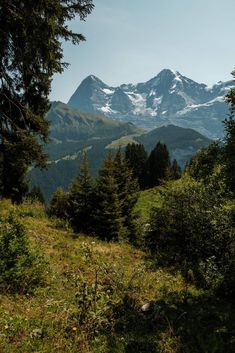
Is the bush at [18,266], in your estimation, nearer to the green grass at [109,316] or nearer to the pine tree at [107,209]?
the green grass at [109,316]

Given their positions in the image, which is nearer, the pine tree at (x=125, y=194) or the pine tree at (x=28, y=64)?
the pine tree at (x=28, y=64)

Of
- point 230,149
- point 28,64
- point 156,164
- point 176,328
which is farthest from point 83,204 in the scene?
point 156,164

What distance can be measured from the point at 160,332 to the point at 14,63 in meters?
11.3

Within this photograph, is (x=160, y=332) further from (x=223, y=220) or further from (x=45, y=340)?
(x=223, y=220)

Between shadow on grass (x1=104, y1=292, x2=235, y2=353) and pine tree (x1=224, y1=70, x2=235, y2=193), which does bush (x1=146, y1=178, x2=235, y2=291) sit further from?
pine tree (x1=224, y1=70, x2=235, y2=193)

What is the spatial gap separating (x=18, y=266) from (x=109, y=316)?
Result: 2.91m

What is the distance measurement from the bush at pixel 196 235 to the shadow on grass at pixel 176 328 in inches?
78.4

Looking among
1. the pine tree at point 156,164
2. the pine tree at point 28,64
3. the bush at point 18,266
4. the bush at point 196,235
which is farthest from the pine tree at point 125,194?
the pine tree at point 156,164

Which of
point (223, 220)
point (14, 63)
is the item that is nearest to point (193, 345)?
point (223, 220)

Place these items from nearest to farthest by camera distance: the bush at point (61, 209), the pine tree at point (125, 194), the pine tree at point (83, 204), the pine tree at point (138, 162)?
the bush at point (61, 209)
the pine tree at point (83, 204)
the pine tree at point (125, 194)
the pine tree at point (138, 162)

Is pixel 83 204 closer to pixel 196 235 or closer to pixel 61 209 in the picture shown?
pixel 61 209

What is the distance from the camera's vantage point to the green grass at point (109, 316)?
29.0 feet

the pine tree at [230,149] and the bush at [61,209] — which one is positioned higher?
the pine tree at [230,149]

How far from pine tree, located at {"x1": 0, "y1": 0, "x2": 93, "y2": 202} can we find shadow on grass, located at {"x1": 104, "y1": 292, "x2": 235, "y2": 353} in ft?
25.2
